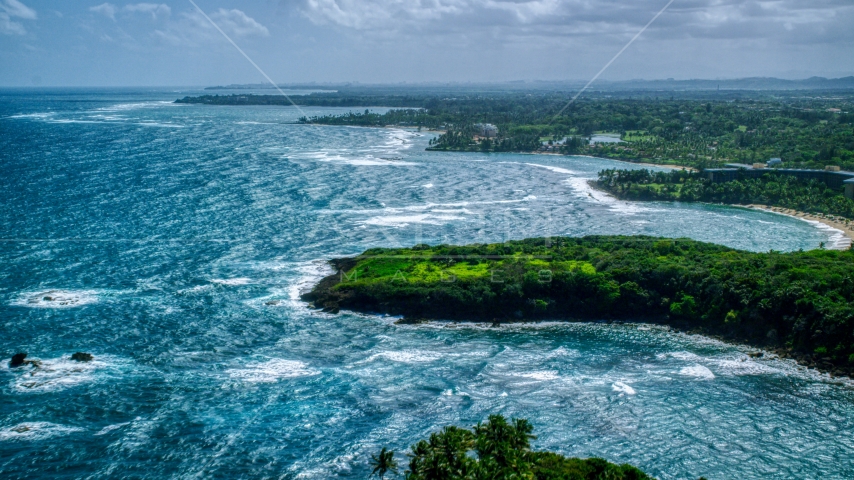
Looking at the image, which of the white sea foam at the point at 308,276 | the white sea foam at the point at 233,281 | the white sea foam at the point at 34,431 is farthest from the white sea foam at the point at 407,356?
the white sea foam at the point at 233,281

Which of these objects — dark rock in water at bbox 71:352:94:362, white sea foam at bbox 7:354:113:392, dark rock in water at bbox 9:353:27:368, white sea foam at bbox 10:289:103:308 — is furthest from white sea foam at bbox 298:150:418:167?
dark rock in water at bbox 9:353:27:368

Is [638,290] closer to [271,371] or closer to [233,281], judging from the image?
[271,371]

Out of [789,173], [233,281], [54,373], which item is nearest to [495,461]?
[54,373]

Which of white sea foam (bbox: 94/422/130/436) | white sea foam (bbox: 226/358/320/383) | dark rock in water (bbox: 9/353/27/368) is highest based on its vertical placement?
dark rock in water (bbox: 9/353/27/368)

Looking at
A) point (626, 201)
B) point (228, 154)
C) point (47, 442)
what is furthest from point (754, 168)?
point (47, 442)

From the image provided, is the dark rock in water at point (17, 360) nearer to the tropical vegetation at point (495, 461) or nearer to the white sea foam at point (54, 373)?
the white sea foam at point (54, 373)

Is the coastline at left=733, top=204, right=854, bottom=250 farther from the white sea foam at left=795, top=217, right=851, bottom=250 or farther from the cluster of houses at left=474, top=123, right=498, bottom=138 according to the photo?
the cluster of houses at left=474, top=123, right=498, bottom=138
